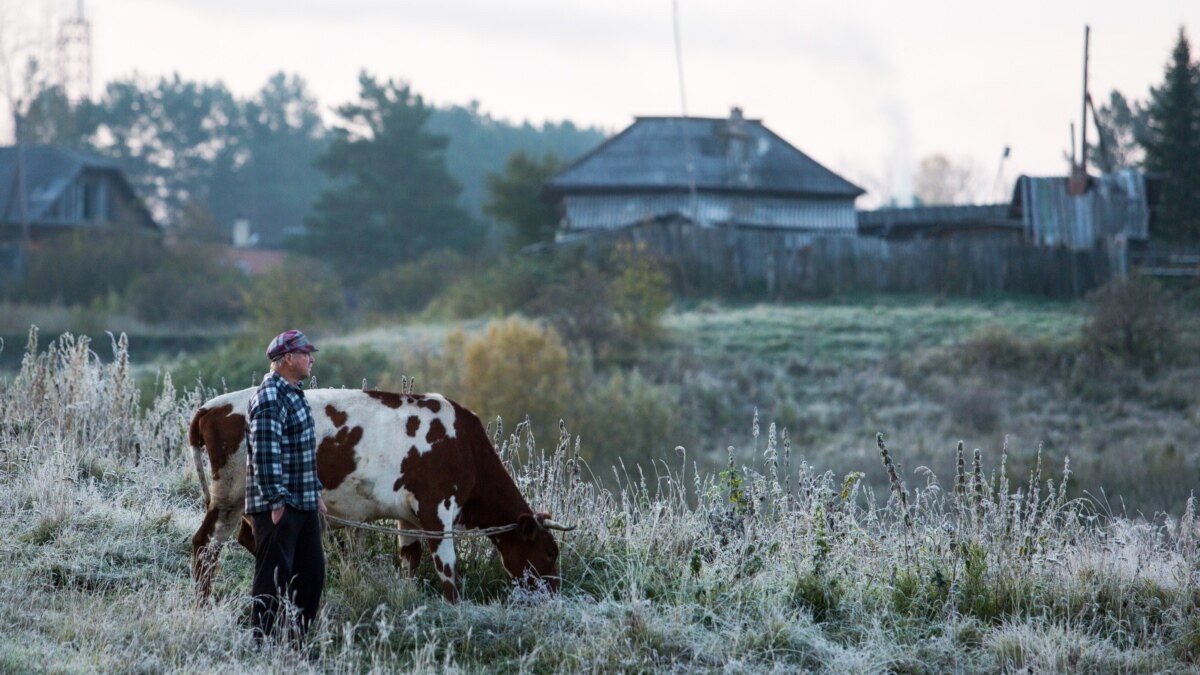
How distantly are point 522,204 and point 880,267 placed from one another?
54.8 feet

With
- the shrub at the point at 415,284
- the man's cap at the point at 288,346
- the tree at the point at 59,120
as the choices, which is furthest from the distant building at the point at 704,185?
the man's cap at the point at 288,346

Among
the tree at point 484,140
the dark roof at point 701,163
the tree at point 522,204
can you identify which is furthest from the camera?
the tree at point 484,140

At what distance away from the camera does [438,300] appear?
40.2 metres

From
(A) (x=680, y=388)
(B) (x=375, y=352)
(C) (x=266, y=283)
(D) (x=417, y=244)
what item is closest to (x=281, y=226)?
(D) (x=417, y=244)

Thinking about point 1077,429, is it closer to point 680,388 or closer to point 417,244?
point 680,388

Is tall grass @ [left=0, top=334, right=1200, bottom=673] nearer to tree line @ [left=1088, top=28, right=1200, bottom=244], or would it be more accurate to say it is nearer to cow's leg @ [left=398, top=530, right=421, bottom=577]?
cow's leg @ [left=398, top=530, right=421, bottom=577]

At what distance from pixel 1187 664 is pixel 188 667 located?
4939 mm

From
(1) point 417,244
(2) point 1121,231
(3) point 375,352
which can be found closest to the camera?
(3) point 375,352

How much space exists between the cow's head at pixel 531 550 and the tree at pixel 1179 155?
38698 mm

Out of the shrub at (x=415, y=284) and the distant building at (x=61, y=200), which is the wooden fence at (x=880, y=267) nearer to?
the shrub at (x=415, y=284)

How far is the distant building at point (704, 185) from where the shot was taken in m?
42.1

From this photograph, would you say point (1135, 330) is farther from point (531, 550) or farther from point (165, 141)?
point (165, 141)

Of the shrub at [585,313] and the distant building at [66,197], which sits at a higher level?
the distant building at [66,197]

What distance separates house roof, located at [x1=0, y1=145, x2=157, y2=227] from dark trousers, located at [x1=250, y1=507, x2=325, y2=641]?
148 ft
